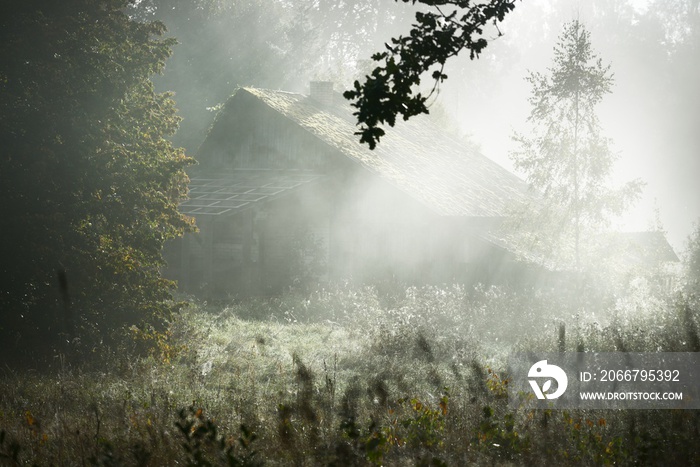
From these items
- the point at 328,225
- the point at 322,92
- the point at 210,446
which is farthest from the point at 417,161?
the point at 210,446

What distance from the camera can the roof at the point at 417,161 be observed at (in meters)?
28.4

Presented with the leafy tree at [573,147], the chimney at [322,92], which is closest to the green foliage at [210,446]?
the leafy tree at [573,147]

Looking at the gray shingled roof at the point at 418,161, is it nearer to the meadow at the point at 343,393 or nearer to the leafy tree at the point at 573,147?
the leafy tree at the point at 573,147

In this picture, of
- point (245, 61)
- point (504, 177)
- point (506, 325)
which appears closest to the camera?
point (506, 325)

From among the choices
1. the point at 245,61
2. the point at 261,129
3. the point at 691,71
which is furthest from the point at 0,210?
the point at 691,71

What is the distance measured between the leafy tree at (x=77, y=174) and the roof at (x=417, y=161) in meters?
11.0

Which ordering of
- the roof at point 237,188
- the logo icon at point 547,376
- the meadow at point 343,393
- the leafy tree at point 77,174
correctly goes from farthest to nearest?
the roof at point 237,188 < the leafy tree at point 77,174 < the logo icon at point 547,376 < the meadow at point 343,393

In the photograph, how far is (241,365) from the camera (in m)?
14.3

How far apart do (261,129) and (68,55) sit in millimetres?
17535

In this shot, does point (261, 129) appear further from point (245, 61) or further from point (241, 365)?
point (241, 365)

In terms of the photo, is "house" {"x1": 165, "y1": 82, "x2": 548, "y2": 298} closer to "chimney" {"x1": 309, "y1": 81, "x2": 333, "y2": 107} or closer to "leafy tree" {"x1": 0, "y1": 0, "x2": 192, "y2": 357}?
"chimney" {"x1": 309, "y1": 81, "x2": 333, "y2": 107}
